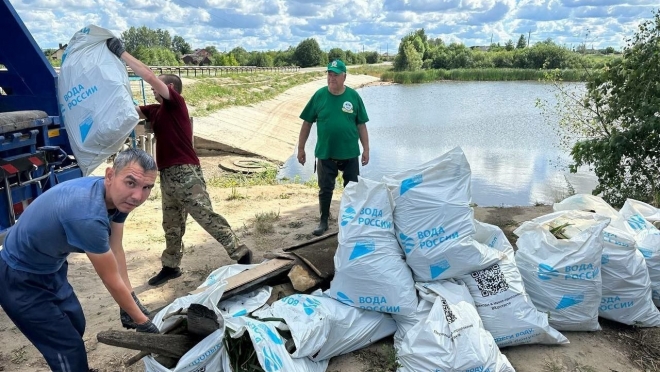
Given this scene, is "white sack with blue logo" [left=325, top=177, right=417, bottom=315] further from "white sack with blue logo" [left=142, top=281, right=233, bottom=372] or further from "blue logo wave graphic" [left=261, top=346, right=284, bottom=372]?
"white sack with blue logo" [left=142, top=281, right=233, bottom=372]

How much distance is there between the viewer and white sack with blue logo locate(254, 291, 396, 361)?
2529 millimetres

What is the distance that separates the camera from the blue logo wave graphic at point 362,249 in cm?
281

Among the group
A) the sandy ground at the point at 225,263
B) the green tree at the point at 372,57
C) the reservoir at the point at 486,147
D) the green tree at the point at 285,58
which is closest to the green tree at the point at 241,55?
the green tree at the point at 285,58

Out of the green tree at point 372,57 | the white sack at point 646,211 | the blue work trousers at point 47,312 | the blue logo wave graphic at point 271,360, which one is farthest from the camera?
the green tree at point 372,57

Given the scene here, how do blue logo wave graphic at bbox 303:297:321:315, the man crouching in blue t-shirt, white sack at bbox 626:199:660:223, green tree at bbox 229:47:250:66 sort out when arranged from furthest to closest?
green tree at bbox 229:47:250:66 → white sack at bbox 626:199:660:223 → blue logo wave graphic at bbox 303:297:321:315 → the man crouching in blue t-shirt

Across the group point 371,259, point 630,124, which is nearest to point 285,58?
point 630,124

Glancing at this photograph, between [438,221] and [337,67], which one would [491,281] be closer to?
[438,221]

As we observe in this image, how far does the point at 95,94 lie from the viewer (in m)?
3.30

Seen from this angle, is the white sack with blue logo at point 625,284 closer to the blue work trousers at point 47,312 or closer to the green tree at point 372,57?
the blue work trousers at point 47,312

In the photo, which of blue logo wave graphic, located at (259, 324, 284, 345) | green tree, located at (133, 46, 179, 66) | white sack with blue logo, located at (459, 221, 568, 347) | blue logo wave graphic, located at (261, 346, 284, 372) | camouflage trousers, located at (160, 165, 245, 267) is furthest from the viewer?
green tree, located at (133, 46, 179, 66)

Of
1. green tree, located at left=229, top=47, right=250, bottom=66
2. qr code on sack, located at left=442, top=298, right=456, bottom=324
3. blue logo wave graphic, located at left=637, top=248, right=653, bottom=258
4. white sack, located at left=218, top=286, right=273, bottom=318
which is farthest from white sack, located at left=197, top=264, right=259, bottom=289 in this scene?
green tree, located at left=229, top=47, right=250, bottom=66

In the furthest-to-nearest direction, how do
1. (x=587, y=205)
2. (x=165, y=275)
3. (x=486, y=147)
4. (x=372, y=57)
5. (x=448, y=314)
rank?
(x=372, y=57) < (x=486, y=147) < (x=165, y=275) < (x=587, y=205) < (x=448, y=314)

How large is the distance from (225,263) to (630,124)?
16.2 feet

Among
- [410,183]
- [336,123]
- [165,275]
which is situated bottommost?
[165,275]
